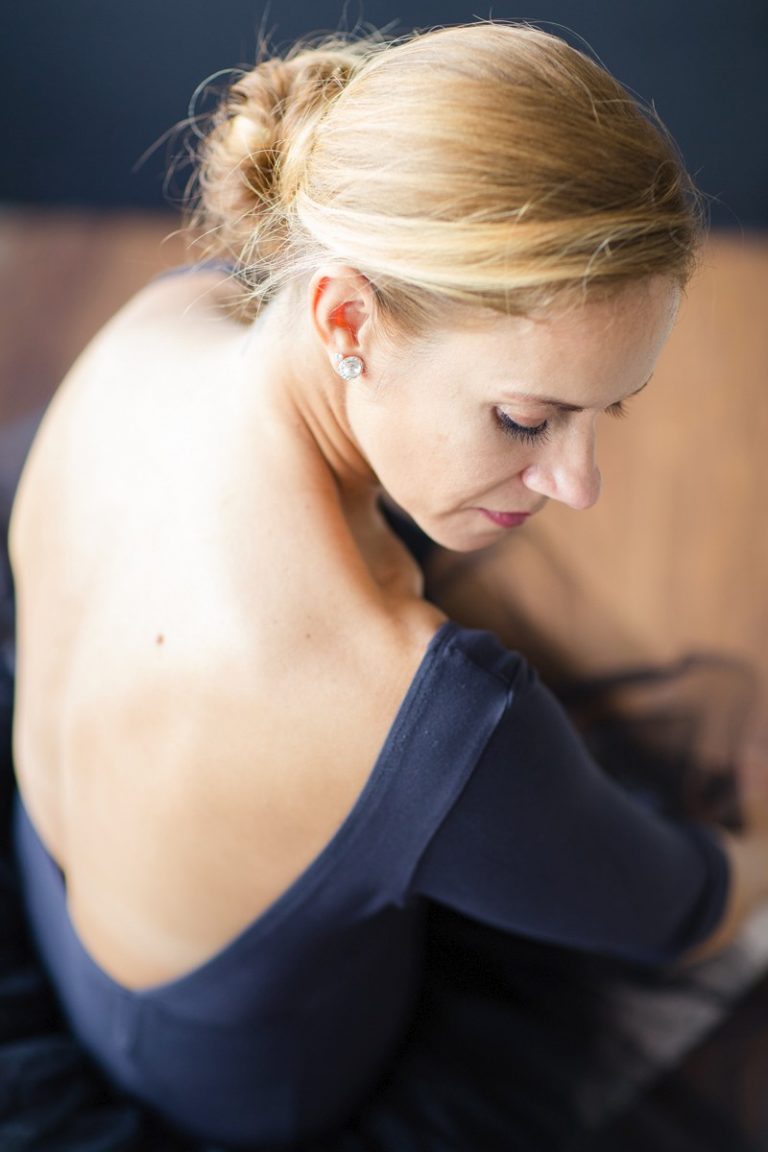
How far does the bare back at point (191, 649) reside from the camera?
0.74 m

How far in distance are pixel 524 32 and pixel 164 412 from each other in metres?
Result: 0.38

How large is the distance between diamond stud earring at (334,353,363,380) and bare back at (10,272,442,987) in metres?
0.07

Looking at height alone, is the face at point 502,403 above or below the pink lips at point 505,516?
above

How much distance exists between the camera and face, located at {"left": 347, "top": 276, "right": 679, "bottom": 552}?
0.67m

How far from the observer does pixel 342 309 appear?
0.72m

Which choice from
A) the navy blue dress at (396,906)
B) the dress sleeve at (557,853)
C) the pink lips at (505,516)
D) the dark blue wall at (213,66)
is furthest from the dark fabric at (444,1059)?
the dark blue wall at (213,66)

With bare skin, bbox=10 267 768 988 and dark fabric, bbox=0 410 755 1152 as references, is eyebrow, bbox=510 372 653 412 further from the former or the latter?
dark fabric, bbox=0 410 755 1152

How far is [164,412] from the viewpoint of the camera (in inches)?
35.0

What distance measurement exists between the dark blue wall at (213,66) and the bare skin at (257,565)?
1399 millimetres

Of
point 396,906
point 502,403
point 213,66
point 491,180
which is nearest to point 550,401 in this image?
point 502,403

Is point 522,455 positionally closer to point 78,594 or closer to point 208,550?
point 208,550

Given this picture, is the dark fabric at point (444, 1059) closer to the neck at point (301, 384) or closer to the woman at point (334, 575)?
the woman at point (334, 575)

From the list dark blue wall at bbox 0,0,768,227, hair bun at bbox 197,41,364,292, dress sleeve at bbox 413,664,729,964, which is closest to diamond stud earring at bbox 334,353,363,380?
hair bun at bbox 197,41,364,292

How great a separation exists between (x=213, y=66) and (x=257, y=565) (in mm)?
1743
